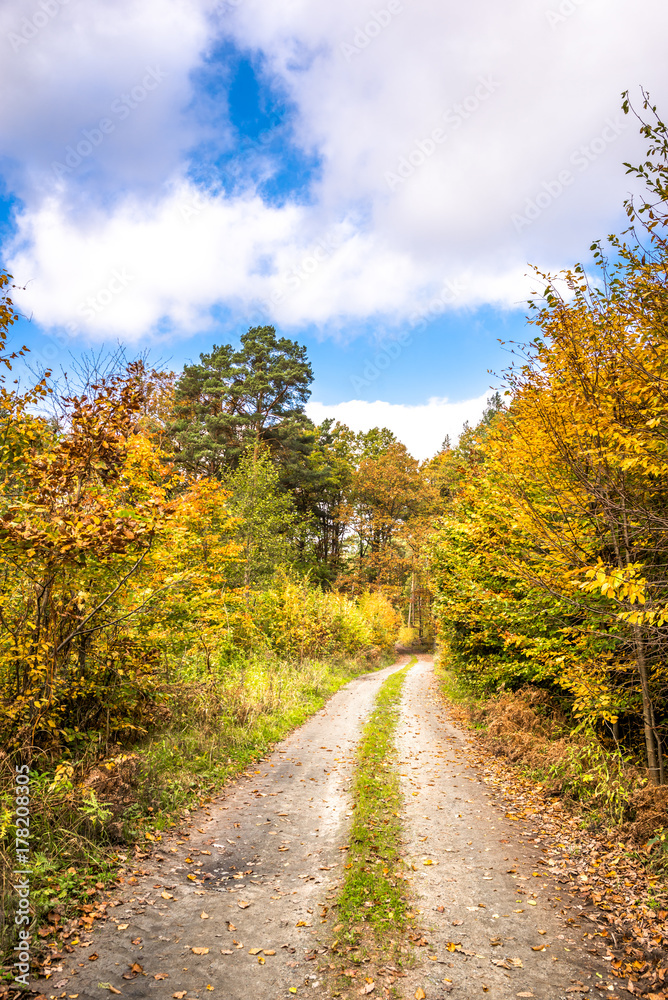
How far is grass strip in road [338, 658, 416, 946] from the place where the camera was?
4395 mm

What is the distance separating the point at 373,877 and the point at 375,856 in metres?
0.51

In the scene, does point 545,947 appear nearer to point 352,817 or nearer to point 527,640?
point 352,817

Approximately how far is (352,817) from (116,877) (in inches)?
125

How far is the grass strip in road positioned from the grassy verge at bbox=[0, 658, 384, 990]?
2182 millimetres

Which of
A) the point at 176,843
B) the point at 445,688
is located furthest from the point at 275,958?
the point at 445,688

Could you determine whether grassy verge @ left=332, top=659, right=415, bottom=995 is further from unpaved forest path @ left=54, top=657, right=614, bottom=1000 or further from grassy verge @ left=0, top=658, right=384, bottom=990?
grassy verge @ left=0, top=658, right=384, bottom=990

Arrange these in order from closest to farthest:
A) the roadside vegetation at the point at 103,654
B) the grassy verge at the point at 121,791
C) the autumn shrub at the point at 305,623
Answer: the grassy verge at the point at 121,791, the roadside vegetation at the point at 103,654, the autumn shrub at the point at 305,623

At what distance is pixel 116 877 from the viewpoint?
190 inches

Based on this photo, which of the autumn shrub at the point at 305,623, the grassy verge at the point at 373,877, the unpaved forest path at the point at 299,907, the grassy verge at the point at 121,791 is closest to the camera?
the unpaved forest path at the point at 299,907

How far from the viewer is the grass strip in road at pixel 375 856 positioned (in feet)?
14.4

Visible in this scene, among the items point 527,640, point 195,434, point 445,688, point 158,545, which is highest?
point 195,434

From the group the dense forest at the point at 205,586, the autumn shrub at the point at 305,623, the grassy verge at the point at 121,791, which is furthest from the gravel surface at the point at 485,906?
the autumn shrub at the point at 305,623

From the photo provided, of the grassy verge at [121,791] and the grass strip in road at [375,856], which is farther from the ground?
the grassy verge at [121,791]

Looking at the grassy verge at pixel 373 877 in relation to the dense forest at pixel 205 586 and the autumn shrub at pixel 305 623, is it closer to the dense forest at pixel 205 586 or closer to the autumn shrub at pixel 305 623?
the dense forest at pixel 205 586
